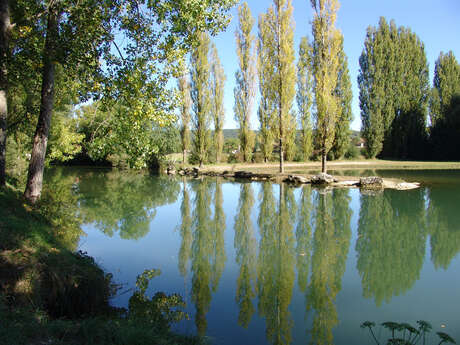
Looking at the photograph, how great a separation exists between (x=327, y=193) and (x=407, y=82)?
26715 millimetres

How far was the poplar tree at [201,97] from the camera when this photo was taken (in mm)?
26516

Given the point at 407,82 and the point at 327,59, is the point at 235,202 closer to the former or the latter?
the point at 327,59

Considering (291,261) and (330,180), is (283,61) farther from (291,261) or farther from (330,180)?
(291,261)

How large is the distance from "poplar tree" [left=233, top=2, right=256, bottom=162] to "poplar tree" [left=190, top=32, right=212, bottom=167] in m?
2.66

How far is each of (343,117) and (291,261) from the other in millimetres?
Result: 28115

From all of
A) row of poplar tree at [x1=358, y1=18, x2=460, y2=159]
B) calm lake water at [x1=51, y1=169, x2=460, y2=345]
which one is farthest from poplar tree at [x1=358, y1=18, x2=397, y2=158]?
calm lake water at [x1=51, y1=169, x2=460, y2=345]

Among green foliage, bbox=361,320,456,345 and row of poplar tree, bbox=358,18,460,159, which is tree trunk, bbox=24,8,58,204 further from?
row of poplar tree, bbox=358,18,460,159

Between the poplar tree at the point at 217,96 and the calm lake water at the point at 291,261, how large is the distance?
18.4m

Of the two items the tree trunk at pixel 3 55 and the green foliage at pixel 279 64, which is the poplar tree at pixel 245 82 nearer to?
the green foliage at pixel 279 64

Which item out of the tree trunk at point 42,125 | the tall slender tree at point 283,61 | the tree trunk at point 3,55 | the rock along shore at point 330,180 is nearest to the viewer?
the tree trunk at point 3,55

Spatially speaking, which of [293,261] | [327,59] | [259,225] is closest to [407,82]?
[327,59]

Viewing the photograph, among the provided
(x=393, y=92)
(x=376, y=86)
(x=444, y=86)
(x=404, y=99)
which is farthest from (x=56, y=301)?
(x=444, y=86)

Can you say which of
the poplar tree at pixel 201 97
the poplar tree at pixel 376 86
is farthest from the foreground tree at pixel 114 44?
the poplar tree at pixel 376 86

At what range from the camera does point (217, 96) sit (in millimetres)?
28781
